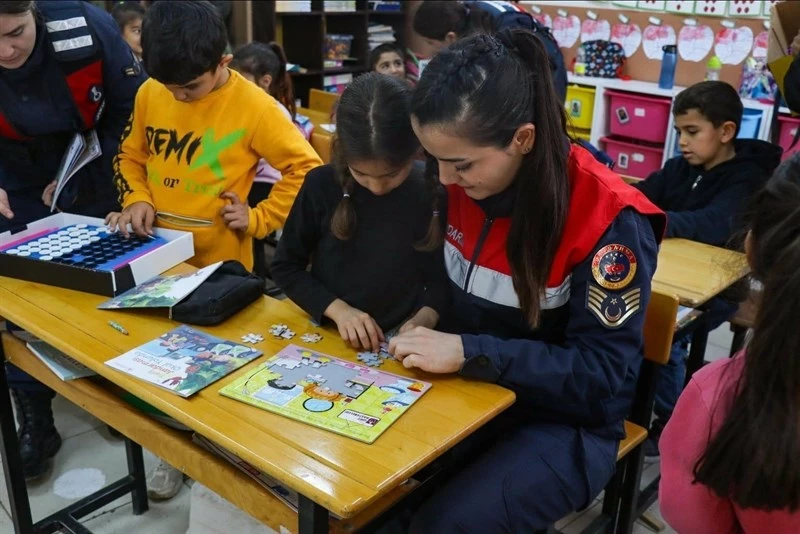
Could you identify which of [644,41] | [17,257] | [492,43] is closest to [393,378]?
[492,43]

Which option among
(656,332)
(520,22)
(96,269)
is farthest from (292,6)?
(656,332)

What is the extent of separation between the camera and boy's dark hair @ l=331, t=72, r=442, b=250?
1.48m

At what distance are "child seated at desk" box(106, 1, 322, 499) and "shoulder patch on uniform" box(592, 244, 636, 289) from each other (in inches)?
38.1

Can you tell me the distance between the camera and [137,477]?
2100 millimetres

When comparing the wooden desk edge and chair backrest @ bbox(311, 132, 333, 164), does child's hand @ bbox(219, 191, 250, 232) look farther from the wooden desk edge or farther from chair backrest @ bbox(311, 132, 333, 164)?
chair backrest @ bbox(311, 132, 333, 164)

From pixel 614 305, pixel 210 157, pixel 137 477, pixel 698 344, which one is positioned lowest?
pixel 137 477

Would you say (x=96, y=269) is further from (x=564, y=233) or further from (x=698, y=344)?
(x=698, y=344)

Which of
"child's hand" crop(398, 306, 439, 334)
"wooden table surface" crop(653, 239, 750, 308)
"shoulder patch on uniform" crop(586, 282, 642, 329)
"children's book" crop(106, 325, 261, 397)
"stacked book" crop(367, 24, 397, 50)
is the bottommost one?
"wooden table surface" crop(653, 239, 750, 308)

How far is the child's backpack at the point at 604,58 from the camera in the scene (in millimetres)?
5145

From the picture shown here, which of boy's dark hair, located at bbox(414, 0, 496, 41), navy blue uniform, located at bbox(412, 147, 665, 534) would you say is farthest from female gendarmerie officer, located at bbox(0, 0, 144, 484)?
boy's dark hair, located at bbox(414, 0, 496, 41)

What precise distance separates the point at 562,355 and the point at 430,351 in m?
0.25

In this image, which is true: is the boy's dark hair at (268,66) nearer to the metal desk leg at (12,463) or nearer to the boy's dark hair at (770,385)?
the metal desk leg at (12,463)

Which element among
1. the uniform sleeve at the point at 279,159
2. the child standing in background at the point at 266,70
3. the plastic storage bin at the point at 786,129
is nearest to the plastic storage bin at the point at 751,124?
the plastic storage bin at the point at 786,129

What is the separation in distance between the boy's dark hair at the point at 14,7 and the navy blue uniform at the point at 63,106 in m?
0.09
